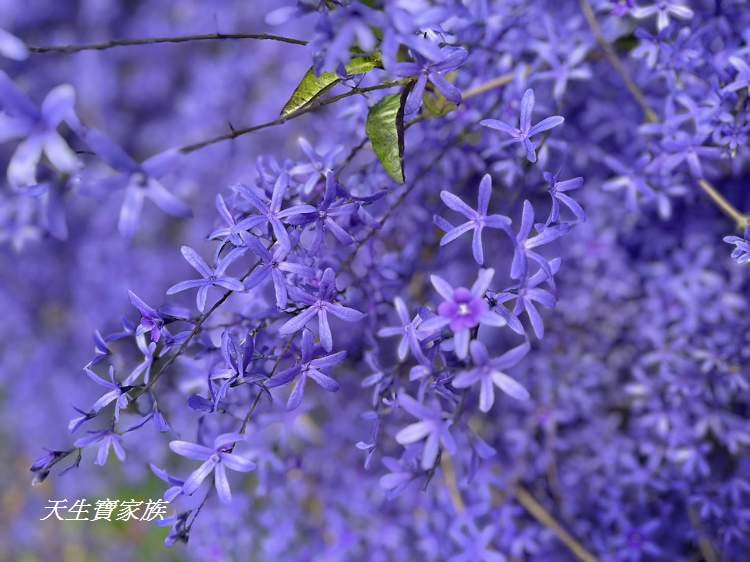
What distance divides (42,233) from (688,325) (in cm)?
81

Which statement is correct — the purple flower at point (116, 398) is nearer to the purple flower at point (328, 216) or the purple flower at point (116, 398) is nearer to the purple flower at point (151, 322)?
the purple flower at point (151, 322)

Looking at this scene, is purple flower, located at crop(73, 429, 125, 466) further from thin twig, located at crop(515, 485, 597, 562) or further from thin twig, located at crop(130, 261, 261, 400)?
thin twig, located at crop(515, 485, 597, 562)

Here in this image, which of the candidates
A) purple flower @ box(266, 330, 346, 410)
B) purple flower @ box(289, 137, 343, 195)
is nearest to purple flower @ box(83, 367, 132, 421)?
purple flower @ box(266, 330, 346, 410)

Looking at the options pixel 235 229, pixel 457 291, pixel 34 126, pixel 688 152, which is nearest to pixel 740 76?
pixel 688 152

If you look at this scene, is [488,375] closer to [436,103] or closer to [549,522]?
[436,103]

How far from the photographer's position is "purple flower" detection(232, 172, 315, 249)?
20.3 inches

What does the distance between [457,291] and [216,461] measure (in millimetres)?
234

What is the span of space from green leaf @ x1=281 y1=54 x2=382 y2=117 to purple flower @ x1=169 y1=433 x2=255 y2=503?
0.25 metres

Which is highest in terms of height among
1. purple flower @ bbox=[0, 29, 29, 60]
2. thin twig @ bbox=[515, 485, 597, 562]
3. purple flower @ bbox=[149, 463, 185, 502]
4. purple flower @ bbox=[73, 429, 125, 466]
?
purple flower @ bbox=[0, 29, 29, 60]

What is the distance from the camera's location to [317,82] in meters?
0.53

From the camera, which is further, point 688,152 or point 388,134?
point 688,152

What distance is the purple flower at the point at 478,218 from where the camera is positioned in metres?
0.50

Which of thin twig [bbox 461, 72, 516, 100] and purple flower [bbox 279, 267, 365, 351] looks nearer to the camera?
purple flower [bbox 279, 267, 365, 351]

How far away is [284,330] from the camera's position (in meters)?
0.52
